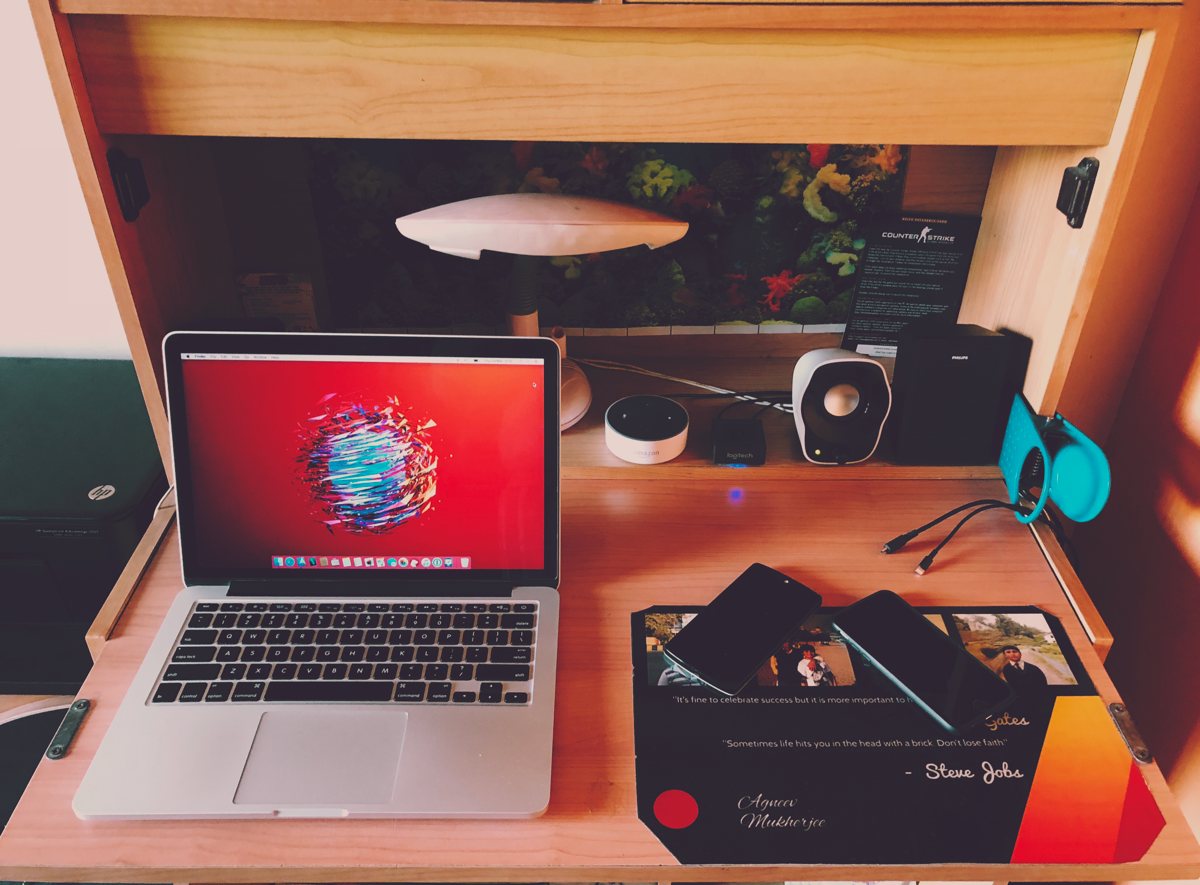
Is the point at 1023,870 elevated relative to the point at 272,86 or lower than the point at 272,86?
lower

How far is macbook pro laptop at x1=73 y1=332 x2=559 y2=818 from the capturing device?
0.68 metres

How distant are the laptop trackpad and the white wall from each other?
2.70 ft

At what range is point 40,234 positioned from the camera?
1168mm

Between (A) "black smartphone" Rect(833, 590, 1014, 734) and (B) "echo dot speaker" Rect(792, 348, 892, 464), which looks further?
(B) "echo dot speaker" Rect(792, 348, 892, 464)

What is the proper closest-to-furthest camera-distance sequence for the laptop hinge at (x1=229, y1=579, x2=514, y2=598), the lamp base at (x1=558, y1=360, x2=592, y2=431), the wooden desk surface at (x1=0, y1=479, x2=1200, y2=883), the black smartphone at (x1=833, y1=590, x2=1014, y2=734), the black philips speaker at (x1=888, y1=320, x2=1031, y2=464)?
the wooden desk surface at (x1=0, y1=479, x2=1200, y2=883), the black smartphone at (x1=833, y1=590, x2=1014, y2=734), the laptop hinge at (x1=229, y1=579, x2=514, y2=598), the black philips speaker at (x1=888, y1=320, x2=1031, y2=464), the lamp base at (x1=558, y1=360, x2=592, y2=431)

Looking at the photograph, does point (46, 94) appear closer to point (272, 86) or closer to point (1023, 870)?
point (272, 86)

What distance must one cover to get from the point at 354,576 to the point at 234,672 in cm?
14

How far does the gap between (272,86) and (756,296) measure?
70cm

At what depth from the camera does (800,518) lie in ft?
3.14

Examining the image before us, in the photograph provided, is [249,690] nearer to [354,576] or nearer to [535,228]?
[354,576]

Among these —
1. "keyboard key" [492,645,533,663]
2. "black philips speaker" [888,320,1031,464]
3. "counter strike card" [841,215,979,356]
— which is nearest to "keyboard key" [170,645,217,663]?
"keyboard key" [492,645,533,663]

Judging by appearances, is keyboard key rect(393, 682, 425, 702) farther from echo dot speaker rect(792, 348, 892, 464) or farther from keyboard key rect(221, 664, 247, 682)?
echo dot speaker rect(792, 348, 892, 464)

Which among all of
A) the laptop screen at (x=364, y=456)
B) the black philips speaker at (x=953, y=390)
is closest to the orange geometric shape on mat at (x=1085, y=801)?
the black philips speaker at (x=953, y=390)

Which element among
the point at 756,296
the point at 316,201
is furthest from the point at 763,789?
the point at 316,201
